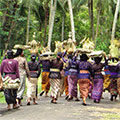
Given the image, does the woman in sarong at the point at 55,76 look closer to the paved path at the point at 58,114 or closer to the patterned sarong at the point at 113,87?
the paved path at the point at 58,114

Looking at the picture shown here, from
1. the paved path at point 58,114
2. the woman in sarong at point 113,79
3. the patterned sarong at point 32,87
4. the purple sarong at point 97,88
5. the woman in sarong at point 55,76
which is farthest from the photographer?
the woman in sarong at point 113,79

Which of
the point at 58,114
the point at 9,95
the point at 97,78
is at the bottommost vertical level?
the point at 58,114

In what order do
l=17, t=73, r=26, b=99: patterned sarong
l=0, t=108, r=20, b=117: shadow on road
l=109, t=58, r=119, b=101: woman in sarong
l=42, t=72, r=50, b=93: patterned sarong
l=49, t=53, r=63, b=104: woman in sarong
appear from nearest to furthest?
l=0, t=108, r=20, b=117: shadow on road
l=17, t=73, r=26, b=99: patterned sarong
l=49, t=53, r=63, b=104: woman in sarong
l=109, t=58, r=119, b=101: woman in sarong
l=42, t=72, r=50, b=93: patterned sarong

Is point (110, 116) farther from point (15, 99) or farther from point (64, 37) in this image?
point (64, 37)

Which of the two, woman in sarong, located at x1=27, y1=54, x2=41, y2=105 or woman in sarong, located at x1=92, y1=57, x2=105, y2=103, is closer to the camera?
woman in sarong, located at x1=27, y1=54, x2=41, y2=105

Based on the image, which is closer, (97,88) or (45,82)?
(97,88)

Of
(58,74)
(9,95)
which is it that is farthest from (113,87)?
(9,95)

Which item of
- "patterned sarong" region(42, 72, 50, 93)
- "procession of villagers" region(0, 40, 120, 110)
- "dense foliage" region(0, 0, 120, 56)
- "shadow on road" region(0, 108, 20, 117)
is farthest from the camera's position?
"dense foliage" region(0, 0, 120, 56)

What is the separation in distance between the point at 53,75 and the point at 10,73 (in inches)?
97.8

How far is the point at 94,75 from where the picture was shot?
43.3 ft

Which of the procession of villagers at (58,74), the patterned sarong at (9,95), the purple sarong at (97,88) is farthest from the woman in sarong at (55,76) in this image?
the patterned sarong at (9,95)

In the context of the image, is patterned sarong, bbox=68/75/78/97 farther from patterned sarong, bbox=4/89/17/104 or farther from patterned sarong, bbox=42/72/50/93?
patterned sarong, bbox=4/89/17/104

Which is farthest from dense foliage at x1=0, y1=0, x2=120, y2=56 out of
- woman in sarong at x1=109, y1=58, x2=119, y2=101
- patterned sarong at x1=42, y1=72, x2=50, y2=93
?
woman in sarong at x1=109, y1=58, x2=119, y2=101

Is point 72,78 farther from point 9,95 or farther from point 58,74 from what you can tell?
point 9,95
